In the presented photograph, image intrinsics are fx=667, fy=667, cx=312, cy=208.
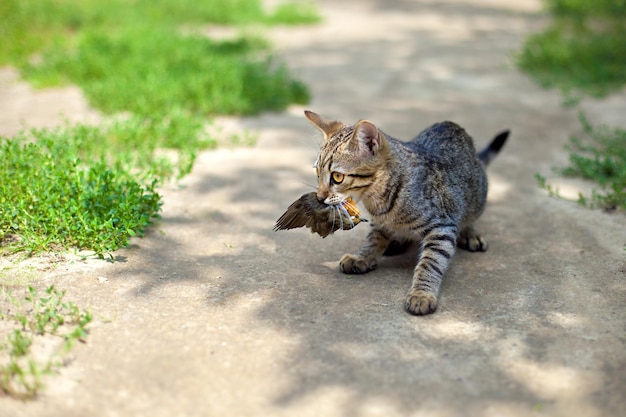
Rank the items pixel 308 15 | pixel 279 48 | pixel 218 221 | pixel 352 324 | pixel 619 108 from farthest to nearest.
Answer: pixel 308 15 < pixel 279 48 < pixel 619 108 < pixel 218 221 < pixel 352 324

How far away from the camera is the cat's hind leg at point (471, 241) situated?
4129 millimetres

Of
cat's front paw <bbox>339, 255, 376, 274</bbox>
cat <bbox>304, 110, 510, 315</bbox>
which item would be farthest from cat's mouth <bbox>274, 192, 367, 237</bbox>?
cat's front paw <bbox>339, 255, 376, 274</bbox>

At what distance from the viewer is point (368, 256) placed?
12.7 feet

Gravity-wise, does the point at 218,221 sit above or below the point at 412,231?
below

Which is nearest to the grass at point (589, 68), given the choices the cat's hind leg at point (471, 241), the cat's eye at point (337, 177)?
the cat's hind leg at point (471, 241)

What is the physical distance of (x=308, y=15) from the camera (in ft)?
36.4

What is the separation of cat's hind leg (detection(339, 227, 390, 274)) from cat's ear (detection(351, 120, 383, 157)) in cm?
56

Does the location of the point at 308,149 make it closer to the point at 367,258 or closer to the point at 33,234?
the point at 367,258

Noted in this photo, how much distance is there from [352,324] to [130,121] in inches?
132

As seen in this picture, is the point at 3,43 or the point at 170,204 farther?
the point at 3,43

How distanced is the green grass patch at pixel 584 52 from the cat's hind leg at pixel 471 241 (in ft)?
12.2

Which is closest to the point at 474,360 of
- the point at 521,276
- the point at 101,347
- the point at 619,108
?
the point at 521,276

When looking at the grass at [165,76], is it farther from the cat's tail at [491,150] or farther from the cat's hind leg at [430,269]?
the cat's hind leg at [430,269]

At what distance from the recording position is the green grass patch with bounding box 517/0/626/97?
293 inches
